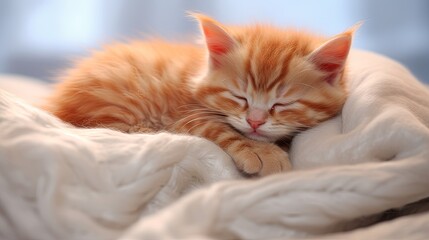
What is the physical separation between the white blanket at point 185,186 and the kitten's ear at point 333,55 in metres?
0.23

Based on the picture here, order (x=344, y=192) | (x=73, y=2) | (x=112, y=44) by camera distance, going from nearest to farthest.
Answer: (x=344, y=192) → (x=112, y=44) → (x=73, y=2)

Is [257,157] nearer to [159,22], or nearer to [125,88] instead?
[125,88]

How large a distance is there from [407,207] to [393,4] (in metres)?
1.67

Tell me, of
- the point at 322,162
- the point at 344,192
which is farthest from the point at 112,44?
the point at 344,192

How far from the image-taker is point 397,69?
124 centimetres

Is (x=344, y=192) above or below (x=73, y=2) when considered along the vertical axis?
above

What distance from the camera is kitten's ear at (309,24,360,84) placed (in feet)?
3.75

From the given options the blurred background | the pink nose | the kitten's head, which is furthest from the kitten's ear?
the blurred background

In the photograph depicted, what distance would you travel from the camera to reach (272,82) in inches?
46.7

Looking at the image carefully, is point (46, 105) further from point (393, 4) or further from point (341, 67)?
point (393, 4)

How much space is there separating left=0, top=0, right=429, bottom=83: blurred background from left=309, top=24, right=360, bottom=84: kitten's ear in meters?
1.04

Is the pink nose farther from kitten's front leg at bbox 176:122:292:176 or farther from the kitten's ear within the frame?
the kitten's ear

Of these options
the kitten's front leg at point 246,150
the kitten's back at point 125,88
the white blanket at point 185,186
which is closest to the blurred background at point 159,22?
the kitten's back at point 125,88

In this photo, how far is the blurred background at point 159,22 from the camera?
2.32 m
